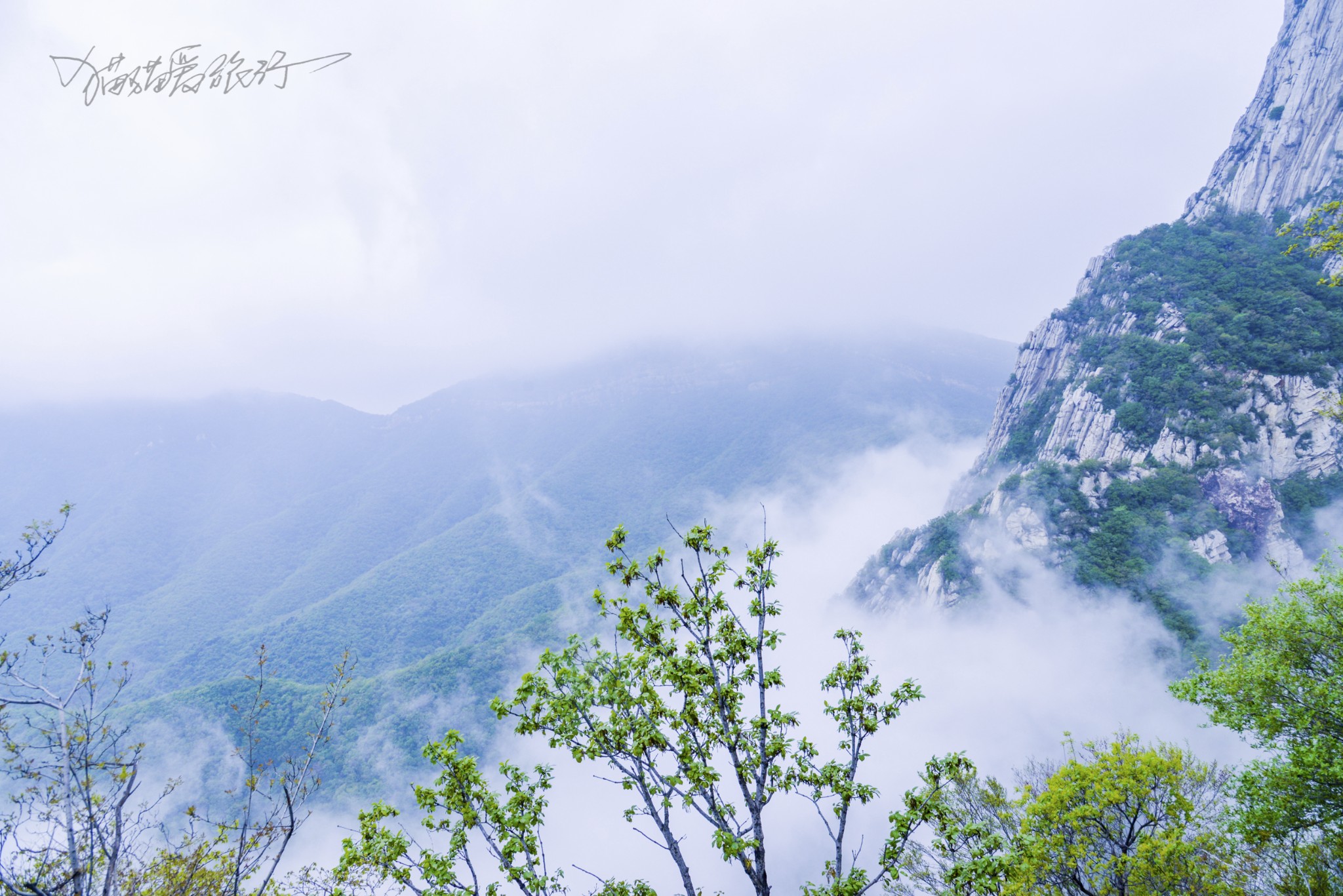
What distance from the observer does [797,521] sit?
199000 mm

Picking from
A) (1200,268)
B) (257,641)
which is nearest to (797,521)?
(1200,268)

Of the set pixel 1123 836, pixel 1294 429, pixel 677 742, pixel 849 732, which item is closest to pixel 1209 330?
pixel 1294 429

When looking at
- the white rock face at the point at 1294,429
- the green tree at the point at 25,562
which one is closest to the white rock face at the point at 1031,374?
the white rock face at the point at 1294,429

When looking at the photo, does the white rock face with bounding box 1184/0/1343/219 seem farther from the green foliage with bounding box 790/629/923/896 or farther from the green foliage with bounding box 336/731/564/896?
the green foliage with bounding box 336/731/564/896

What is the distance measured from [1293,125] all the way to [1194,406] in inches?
1942

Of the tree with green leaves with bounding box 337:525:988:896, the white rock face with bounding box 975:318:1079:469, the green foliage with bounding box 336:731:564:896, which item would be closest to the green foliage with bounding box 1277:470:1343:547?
the white rock face with bounding box 975:318:1079:469

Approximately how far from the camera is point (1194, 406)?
5862 cm

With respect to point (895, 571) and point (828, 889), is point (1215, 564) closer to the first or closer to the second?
point (895, 571)

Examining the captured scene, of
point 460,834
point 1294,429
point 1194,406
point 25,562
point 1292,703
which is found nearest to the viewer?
point 460,834

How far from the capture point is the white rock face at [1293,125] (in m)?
70.1

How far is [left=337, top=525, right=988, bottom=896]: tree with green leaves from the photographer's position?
23.8ft

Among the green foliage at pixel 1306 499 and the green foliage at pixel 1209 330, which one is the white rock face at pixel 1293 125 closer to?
the green foliage at pixel 1209 330

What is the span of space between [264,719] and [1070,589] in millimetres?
105663

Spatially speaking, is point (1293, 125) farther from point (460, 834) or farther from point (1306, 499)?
point (460, 834)
